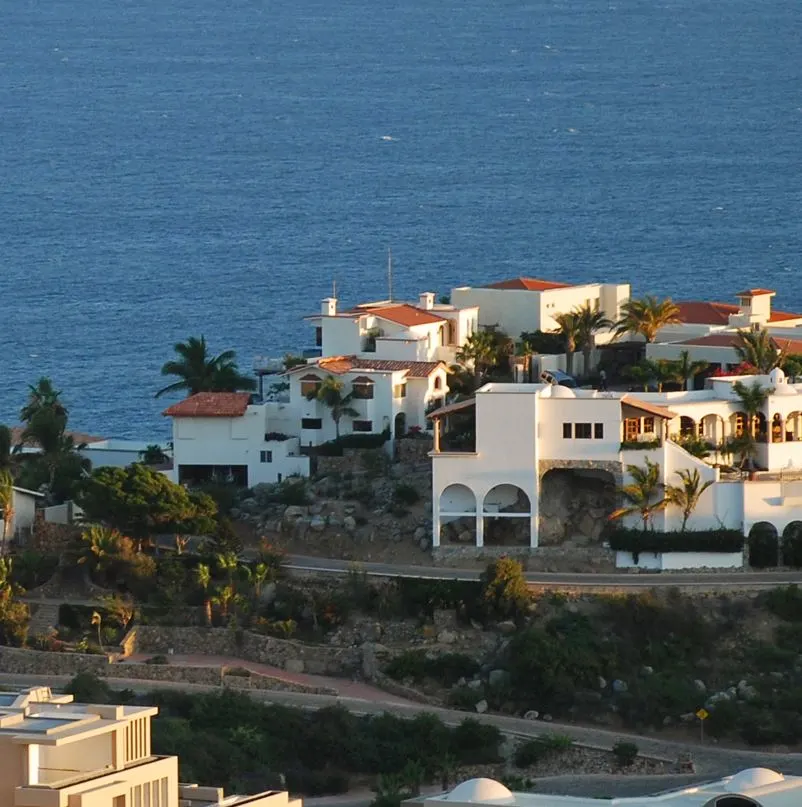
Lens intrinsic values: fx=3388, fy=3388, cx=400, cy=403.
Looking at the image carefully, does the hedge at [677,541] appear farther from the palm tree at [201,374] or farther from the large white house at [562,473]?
the palm tree at [201,374]

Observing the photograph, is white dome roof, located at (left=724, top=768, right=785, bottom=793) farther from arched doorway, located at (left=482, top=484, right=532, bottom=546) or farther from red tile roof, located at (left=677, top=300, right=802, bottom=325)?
red tile roof, located at (left=677, top=300, right=802, bottom=325)

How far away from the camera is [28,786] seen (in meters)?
43.6

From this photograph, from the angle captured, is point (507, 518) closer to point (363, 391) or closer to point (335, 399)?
point (363, 391)

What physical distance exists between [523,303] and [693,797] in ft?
125

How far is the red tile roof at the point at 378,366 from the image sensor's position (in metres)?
89.8

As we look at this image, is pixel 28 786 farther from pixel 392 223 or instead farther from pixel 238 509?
pixel 392 223

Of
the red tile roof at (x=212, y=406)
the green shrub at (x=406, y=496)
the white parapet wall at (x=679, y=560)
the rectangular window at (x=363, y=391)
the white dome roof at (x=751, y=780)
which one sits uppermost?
the rectangular window at (x=363, y=391)

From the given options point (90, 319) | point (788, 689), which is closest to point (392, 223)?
point (90, 319)

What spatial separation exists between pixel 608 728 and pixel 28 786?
3442cm

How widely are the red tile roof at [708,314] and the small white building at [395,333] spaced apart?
22.9ft

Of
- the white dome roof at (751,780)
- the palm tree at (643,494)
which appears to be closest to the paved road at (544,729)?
the palm tree at (643,494)

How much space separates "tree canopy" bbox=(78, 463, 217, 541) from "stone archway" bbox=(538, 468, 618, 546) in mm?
8310

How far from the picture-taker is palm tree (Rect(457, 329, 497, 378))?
3625 inches

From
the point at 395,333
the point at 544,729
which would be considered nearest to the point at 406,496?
the point at 395,333
